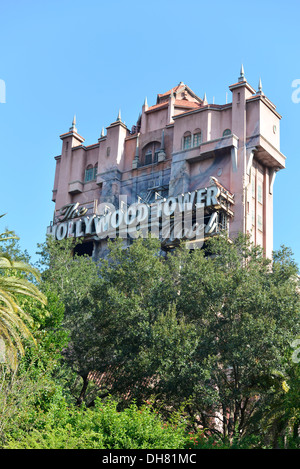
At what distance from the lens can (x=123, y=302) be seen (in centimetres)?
3284

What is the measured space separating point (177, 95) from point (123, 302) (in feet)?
113

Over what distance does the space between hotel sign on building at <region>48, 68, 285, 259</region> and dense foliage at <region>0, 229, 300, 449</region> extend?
567 inches

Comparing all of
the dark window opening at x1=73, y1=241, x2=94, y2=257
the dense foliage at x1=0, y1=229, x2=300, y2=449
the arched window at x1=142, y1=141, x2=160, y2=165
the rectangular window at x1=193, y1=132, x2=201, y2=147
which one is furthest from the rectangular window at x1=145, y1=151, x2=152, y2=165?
the dense foliage at x1=0, y1=229, x2=300, y2=449

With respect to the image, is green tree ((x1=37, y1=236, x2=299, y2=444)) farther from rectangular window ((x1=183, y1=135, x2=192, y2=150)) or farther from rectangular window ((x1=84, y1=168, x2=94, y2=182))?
rectangular window ((x1=84, y1=168, x2=94, y2=182))

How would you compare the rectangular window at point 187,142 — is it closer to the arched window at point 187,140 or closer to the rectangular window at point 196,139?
the arched window at point 187,140

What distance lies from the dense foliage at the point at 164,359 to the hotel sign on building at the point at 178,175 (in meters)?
14.4

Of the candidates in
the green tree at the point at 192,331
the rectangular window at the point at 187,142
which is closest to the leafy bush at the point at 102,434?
the green tree at the point at 192,331

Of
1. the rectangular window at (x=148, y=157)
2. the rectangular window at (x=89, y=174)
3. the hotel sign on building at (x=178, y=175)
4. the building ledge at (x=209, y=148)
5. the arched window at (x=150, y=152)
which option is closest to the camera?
the hotel sign on building at (x=178, y=175)

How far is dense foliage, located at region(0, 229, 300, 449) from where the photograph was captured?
2494 cm

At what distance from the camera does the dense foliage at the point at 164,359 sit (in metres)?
24.9

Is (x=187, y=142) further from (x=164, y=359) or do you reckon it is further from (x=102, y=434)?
(x=102, y=434)

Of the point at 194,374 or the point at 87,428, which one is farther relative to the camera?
the point at 194,374
